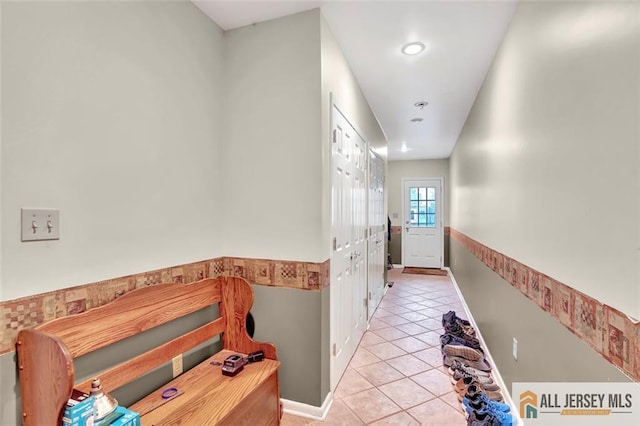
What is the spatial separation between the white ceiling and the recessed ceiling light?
0.15ft

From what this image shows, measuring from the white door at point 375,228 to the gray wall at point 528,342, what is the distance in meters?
1.15

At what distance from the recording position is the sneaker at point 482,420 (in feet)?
5.56

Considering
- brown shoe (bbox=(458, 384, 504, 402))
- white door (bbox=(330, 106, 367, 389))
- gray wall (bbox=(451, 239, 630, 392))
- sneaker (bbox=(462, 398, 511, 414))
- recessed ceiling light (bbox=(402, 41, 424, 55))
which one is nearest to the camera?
gray wall (bbox=(451, 239, 630, 392))

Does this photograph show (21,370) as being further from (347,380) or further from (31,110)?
(347,380)

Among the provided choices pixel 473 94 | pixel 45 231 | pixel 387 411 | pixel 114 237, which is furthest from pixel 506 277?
pixel 45 231

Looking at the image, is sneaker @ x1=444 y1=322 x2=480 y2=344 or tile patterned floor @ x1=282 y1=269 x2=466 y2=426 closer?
tile patterned floor @ x1=282 y1=269 x2=466 y2=426

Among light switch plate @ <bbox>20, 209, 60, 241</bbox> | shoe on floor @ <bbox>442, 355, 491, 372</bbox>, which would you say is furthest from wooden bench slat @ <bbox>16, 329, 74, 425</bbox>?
shoe on floor @ <bbox>442, 355, 491, 372</bbox>

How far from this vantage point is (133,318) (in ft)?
4.66

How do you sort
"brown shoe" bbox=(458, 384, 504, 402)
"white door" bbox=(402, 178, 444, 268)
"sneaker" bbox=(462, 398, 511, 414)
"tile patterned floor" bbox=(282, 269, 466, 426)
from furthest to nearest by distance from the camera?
1. "white door" bbox=(402, 178, 444, 268)
2. "brown shoe" bbox=(458, 384, 504, 402)
3. "tile patterned floor" bbox=(282, 269, 466, 426)
4. "sneaker" bbox=(462, 398, 511, 414)

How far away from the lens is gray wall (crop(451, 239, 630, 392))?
114 centimetres

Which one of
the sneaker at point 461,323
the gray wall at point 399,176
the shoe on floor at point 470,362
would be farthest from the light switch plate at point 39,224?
the gray wall at point 399,176

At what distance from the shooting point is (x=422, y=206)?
722 cm

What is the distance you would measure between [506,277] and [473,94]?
2142mm

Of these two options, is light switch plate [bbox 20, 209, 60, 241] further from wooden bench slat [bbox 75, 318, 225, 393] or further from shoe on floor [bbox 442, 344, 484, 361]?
shoe on floor [bbox 442, 344, 484, 361]
